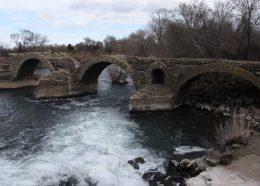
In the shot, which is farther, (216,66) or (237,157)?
(216,66)

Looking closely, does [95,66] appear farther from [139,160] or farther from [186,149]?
[139,160]

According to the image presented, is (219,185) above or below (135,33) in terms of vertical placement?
below

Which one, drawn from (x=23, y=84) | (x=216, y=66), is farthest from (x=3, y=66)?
(x=216, y=66)

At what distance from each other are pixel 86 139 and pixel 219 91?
1616cm

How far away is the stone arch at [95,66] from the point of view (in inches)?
1475

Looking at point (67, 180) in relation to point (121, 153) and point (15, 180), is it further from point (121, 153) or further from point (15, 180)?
point (121, 153)

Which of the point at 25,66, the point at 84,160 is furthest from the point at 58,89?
the point at 84,160

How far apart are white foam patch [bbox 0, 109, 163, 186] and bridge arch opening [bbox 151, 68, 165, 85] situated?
808 cm

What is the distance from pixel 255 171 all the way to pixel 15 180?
12.1 meters

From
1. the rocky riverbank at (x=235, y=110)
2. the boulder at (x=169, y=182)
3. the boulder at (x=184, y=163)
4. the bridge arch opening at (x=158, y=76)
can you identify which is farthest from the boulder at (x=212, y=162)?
the bridge arch opening at (x=158, y=76)

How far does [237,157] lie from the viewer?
1684 centimetres

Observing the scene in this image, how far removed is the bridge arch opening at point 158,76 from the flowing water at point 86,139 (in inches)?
165

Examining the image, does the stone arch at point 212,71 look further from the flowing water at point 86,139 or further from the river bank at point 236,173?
the river bank at point 236,173

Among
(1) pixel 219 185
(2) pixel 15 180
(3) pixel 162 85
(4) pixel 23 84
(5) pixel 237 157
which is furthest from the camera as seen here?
(4) pixel 23 84
